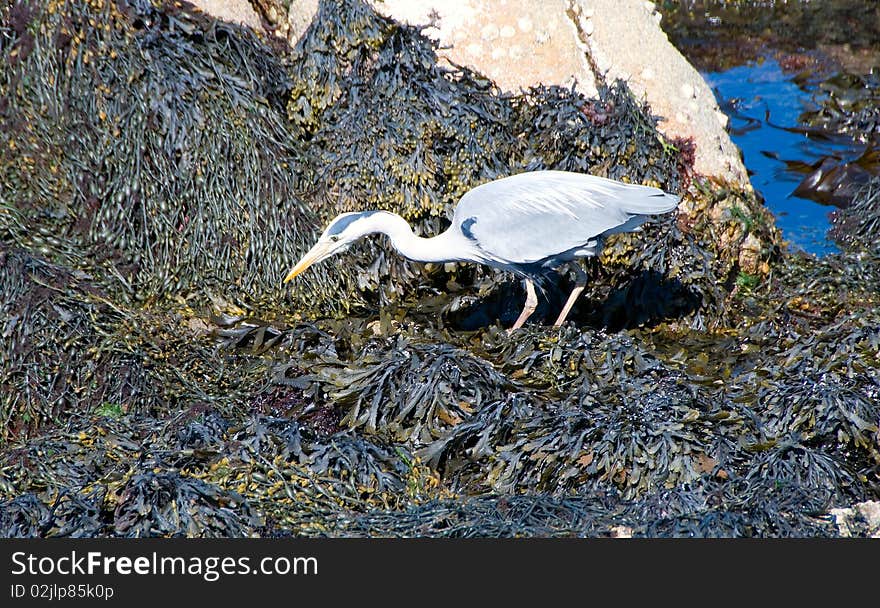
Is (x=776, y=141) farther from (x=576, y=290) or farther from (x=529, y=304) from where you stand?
(x=529, y=304)

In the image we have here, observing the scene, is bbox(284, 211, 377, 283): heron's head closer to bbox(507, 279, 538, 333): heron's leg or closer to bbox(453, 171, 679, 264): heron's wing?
bbox(453, 171, 679, 264): heron's wing

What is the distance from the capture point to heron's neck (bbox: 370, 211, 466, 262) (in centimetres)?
524

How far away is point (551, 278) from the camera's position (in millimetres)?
6000

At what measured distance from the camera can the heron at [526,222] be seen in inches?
202

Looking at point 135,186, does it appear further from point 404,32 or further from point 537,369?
point 537,369

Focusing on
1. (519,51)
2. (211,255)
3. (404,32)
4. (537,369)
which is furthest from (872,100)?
(211,255)

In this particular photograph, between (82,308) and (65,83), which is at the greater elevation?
(65,83)

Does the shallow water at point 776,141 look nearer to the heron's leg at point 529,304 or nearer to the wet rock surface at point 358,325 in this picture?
the wet rock surface at point 358,325

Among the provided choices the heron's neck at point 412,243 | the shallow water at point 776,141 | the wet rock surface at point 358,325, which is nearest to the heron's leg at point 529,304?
the wet rock surface at point 358,325

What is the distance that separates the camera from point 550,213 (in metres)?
5.14

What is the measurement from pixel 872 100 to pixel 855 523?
18.6 ft

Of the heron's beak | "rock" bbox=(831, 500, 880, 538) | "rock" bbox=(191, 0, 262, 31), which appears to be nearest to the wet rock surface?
"rock" bbox=(831, 500, 880, 538)

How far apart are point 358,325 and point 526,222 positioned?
42.9 inches

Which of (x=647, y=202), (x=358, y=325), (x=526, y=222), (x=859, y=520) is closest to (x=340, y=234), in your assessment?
(x=358, y=325)
